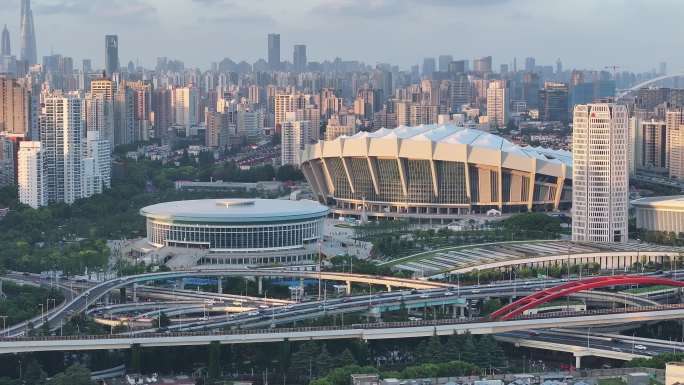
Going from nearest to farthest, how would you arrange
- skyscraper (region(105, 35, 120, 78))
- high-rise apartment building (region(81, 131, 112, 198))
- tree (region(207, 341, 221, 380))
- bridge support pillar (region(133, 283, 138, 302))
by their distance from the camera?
tree (region(207, 341, 221, 380)) < bridge support pillar (region(133, 283, 138, 302)) < high-rise apartment building (region(81, 131, 112, 198)) < skyscraper (region(105, 35, 120, 78))

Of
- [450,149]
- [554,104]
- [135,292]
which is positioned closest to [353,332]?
[135,292]

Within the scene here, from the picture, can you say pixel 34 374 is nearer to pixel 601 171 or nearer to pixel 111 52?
pixel 601 171

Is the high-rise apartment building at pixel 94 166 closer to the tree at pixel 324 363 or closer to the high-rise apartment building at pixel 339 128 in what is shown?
the high-rise apartment building at pixel 339 128

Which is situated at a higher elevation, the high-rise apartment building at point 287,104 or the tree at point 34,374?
the high-rise apartment building at point 287,104

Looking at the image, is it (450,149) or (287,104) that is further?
(287,104)

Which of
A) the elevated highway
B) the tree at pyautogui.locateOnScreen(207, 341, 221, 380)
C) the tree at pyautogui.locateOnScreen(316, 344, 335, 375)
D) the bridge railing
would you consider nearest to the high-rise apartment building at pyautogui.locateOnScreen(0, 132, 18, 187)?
the bridge railing

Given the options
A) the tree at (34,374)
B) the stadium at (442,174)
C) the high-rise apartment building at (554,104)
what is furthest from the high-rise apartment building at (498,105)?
the tree at (34,374)

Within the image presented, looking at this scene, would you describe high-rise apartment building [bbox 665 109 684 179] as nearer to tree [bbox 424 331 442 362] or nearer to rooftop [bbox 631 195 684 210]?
rooftop [bbox 631 195 684 210]
